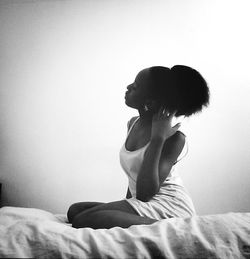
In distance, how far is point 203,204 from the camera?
5.20ft

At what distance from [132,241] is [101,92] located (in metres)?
1.22

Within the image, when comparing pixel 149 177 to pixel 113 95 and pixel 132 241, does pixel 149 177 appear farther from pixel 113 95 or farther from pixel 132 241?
pixel 113 95

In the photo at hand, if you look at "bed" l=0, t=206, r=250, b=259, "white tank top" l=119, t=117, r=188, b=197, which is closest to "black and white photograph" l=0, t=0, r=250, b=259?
"white tank top" l=119, t=117, r=188, b=197

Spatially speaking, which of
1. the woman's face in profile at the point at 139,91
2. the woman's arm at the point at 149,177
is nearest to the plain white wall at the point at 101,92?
the woman's face in profile at the point at 139,91

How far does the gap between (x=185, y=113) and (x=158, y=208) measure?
52cm

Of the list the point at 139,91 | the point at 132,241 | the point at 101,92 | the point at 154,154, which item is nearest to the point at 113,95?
the point at 101,92

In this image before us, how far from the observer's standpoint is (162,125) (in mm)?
1186

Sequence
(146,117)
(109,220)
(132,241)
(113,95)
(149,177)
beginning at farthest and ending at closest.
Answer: (113,95)
(146,117)
(149,177)
(109,220)
(132,241)

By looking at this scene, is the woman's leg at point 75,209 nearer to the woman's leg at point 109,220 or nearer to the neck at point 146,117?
the woman's leg at point 109,220

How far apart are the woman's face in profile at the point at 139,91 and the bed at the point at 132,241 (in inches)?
29.3

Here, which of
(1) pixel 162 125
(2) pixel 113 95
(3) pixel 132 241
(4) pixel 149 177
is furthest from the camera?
(2) pixel 113 95

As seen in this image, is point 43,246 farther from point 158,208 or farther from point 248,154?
point 248,154

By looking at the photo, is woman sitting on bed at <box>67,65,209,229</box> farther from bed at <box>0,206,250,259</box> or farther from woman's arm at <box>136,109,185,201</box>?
bed at <box>0,206,250,259</box>

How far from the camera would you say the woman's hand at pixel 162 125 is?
1142 mm
